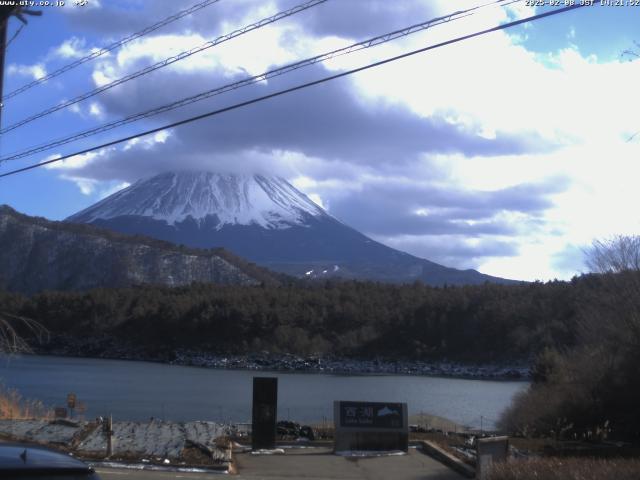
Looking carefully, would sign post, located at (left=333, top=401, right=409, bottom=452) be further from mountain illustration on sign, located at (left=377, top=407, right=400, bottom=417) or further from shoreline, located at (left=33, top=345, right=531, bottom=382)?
shoreline, located at (left=33, top=345, right=531, bottom=382)

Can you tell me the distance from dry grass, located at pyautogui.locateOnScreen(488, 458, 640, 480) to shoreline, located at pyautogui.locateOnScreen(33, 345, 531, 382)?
83300 mm

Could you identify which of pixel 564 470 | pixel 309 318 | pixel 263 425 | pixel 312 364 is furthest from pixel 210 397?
pixel 309 318

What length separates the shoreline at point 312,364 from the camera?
10206 centimetres

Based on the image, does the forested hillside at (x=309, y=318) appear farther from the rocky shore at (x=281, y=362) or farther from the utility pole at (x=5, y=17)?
the utility pole at (x=5, y=17)

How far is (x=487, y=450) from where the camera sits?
14.4 meters

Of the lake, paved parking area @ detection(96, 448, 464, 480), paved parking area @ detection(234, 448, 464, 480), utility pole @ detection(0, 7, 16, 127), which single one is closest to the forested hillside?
the lake

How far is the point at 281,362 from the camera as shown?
112875mm

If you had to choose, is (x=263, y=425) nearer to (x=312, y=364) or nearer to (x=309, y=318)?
(x=312, y=364)

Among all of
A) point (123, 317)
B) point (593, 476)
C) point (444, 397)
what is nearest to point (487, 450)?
point (593, 476)

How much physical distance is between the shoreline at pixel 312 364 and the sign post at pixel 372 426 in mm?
77912

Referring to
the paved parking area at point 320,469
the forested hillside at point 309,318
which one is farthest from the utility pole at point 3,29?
the forested hillside at point 309,318

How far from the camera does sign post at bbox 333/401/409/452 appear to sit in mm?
18625

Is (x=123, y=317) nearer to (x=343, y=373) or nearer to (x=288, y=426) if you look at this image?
(x=343, y=373)

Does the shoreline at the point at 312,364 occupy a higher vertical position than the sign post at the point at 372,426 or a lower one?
higher
